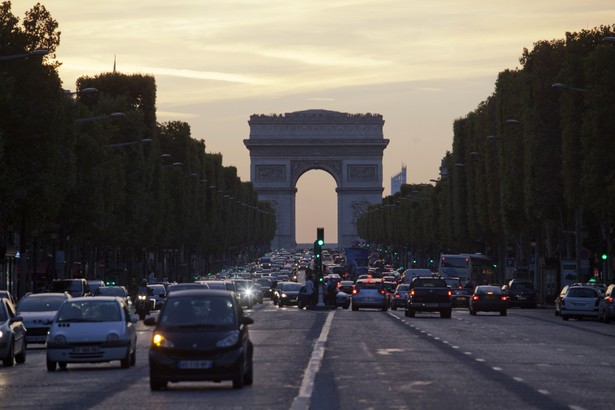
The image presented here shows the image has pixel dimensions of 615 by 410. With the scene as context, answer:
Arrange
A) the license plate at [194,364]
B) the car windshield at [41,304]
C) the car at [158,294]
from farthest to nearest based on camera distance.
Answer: the car at [158,294]
the car windshield at [41,304]
the license plate at [194,364]

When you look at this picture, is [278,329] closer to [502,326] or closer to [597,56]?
[502,326]

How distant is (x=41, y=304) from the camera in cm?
4578

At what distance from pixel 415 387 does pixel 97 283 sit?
148ft

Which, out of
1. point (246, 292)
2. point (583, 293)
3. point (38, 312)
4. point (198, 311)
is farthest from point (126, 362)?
point (246, 292)

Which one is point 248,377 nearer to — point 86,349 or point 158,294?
point 86,349

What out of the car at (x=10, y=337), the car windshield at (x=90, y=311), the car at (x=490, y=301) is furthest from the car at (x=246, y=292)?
the car windshield at (x=90, y=311)

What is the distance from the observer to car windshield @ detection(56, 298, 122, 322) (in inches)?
1326

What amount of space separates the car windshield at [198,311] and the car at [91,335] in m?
6.86

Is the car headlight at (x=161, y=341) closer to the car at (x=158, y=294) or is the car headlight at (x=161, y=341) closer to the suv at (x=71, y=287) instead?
the suv at (x=71, y=287)

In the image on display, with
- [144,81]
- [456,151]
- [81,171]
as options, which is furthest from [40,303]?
[456,151]

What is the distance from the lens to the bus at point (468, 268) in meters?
114

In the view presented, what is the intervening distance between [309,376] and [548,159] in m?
59.8

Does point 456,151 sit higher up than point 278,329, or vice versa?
point 456,151

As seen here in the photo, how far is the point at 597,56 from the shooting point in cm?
7000
